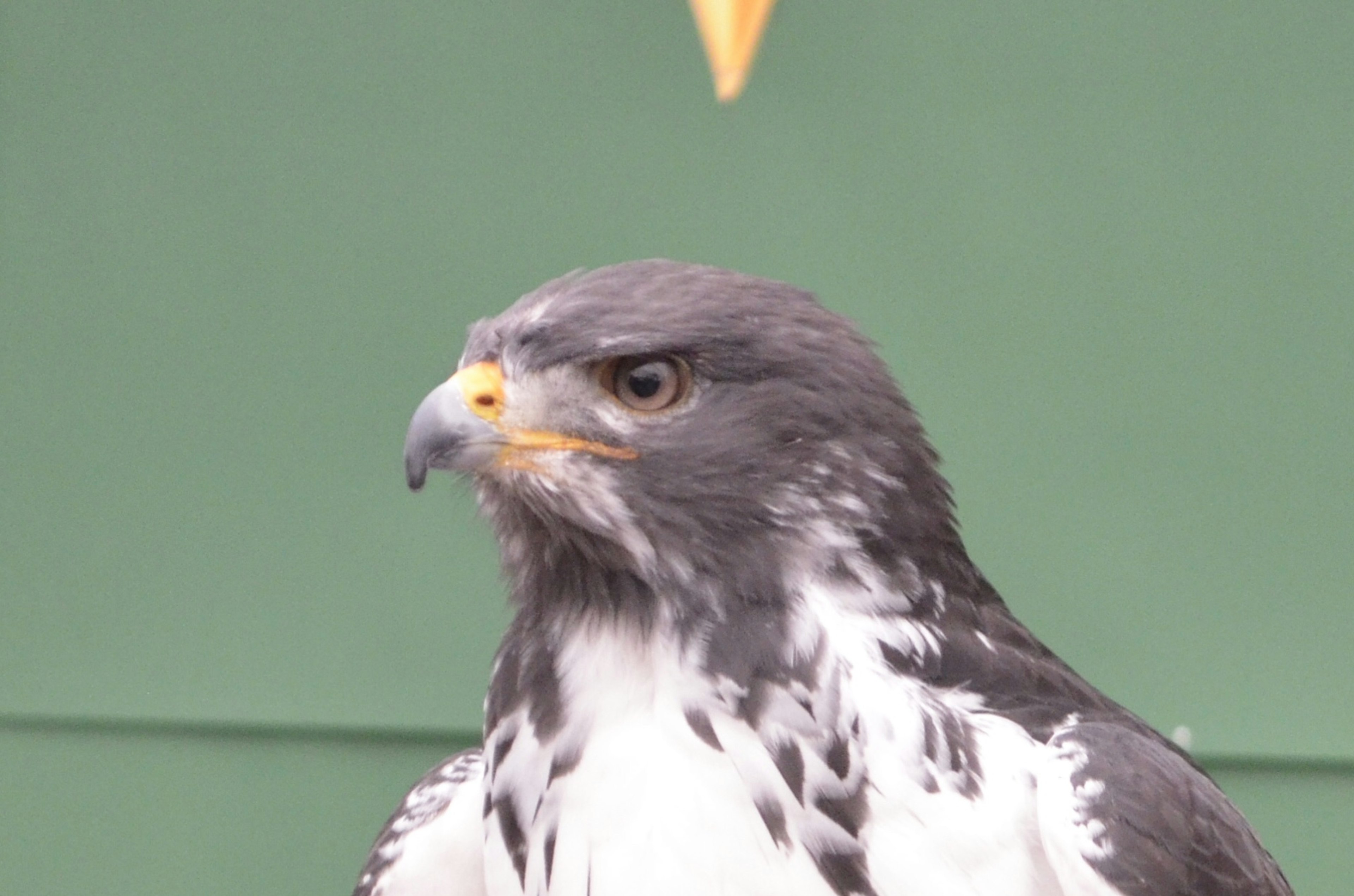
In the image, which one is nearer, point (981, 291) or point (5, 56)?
point (981, 291)

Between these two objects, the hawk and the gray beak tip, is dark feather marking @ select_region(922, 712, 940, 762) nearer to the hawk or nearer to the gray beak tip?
the hawk

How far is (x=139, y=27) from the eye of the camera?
3156 millimetres

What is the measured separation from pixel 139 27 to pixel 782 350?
6.95ft

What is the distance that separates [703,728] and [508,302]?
169 cm

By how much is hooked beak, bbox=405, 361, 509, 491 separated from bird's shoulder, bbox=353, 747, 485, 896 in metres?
0.45

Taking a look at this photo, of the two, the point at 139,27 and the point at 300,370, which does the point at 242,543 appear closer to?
the point at 300,370

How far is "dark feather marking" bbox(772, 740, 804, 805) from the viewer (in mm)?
1492

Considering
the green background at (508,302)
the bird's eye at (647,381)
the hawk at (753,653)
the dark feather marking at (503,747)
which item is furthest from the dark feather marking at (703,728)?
the green background at (508,302)

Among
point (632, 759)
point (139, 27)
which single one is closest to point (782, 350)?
point (632, 759)

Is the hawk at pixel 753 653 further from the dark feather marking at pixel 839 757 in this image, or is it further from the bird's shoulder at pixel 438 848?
the bird's shoulder at pixel 438 848

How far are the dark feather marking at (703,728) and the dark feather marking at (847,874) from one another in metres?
0.15

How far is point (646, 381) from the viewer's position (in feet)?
5.27

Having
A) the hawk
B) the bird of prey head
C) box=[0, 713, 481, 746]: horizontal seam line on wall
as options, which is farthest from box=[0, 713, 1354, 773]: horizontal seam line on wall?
the bird of prey head

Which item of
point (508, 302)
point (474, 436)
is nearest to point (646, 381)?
point (474, 436)
